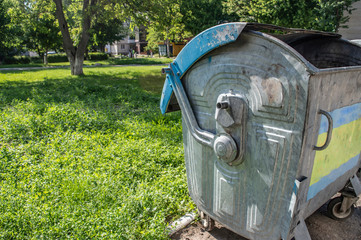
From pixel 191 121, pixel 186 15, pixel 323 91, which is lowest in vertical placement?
pixel 191 121

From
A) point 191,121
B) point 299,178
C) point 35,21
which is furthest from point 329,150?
point 35,21

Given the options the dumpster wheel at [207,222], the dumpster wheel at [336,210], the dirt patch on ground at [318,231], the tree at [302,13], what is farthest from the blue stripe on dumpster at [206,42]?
the tree at [302,13]

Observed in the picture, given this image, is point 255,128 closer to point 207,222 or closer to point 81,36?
point 207,222

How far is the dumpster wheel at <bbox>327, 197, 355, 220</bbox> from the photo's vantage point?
117 inches

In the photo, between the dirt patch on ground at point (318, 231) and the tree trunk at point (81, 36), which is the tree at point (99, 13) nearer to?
the tree trunk at point (81, 36)

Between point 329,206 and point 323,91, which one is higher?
point 323,91

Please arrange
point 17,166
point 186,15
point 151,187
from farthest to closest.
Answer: point 186,15 → point 17,166 → point 151,187

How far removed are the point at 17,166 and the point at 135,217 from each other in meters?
2.27

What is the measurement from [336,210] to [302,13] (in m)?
15.1

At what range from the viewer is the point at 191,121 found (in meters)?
2.39

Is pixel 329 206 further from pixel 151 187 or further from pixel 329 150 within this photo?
pixel 151 187

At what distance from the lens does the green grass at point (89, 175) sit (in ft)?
8.55

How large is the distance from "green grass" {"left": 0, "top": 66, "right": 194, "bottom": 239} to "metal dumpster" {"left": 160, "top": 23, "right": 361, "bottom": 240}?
0.71 metres

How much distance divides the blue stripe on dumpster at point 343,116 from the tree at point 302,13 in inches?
476
